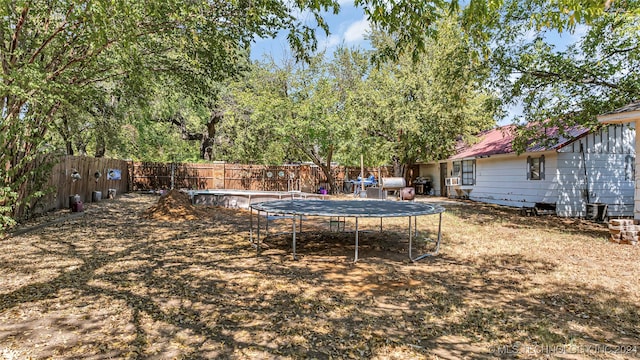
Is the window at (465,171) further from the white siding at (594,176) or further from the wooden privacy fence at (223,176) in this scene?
the wooden privacy fence at (223,176)

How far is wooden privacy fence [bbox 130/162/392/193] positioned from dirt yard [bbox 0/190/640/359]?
12.5 meters

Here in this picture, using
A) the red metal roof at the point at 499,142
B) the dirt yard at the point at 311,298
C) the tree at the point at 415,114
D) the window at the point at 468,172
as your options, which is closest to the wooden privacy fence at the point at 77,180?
the dirt yard at the point at 311,298

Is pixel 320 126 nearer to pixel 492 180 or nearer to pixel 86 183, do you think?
pixel 492 180

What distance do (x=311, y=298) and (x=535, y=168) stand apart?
1226cm

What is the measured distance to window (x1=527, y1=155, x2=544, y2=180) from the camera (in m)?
12.6

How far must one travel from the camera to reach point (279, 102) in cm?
1691

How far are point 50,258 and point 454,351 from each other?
5829 mm

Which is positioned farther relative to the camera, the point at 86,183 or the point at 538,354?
the point at 86,183

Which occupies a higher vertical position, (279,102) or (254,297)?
(279,102)

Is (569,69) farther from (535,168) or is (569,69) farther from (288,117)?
(288,117)

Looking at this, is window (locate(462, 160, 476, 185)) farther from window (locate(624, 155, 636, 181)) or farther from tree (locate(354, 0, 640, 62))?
tree (locate(354, 0, 640, 62))

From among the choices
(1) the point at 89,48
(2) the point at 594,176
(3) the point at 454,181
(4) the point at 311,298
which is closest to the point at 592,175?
(2) the point at 594,176

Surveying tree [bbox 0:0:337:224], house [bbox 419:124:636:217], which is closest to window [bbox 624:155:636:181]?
house [bbox 419:124:636:217]

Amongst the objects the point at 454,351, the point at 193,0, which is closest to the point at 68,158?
the point at 193,0
